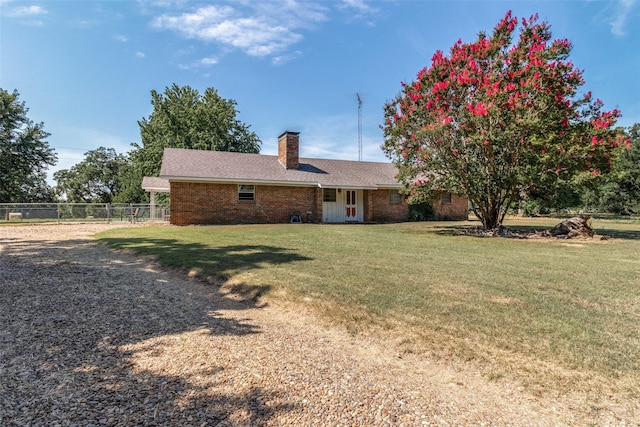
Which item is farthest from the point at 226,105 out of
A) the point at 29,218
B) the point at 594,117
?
the point at 594,117

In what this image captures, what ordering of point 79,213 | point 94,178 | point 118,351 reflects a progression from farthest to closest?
point 94,178 < point 79,213 < point 118,351

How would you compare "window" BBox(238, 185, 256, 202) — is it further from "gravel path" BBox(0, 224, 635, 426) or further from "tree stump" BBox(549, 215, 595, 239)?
"gravel path" BBox(0, 224, 635, 426)

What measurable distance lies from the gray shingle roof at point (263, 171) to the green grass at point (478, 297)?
8.71 m

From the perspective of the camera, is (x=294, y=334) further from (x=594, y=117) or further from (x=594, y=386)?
(x=594, y=117)

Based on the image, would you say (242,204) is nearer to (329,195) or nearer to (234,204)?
(234,204)

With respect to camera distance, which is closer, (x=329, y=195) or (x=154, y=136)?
(x=329, y=195)

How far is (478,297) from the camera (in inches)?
189

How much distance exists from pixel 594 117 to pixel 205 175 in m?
16.1

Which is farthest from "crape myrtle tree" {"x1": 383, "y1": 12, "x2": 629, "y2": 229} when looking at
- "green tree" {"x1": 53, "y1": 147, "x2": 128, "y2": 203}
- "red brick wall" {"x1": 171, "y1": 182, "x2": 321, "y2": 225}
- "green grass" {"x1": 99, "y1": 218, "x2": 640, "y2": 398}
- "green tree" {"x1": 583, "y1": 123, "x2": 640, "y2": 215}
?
"green tree" {"x1": 53, "y1": 147, "x2": 128, "y2": 203}

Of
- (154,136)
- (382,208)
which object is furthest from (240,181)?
(154,136)

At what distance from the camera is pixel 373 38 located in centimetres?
1470

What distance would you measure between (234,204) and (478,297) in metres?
15.1

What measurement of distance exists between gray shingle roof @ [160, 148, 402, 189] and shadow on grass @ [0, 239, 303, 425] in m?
11.5

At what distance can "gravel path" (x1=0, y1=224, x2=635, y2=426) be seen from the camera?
2.30m
